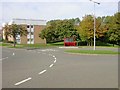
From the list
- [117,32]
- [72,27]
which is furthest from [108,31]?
[72,27]

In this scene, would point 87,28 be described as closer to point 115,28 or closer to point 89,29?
point 89,29

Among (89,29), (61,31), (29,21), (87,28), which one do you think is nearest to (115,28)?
(89,29)

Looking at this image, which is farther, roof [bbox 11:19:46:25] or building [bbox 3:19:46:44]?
roof [bbox 11:19:46:25]

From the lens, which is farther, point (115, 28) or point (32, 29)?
point (32, 29)

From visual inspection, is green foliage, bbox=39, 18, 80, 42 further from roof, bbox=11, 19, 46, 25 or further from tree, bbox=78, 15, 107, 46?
roof, bbox=11, 19, 46, 25

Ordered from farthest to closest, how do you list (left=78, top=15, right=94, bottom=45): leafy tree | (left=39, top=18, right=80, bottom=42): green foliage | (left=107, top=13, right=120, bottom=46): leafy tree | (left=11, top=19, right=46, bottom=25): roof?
(left=11, top=19, right=46, bottom=25): roof
(left=39, top=18, right=80, bottom=42): green foliage
(left=78, top=15, right=94, bottom=45): leafy tree
(left=107, top=13, right=120, bottom=46): leafy tree

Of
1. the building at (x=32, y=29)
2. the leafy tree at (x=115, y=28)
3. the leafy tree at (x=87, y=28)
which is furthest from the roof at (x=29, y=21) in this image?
the leafy tree at (x=115, y=28)

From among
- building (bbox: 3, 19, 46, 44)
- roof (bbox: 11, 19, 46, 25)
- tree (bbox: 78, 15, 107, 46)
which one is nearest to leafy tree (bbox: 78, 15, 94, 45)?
tree (bbox: 78, 15, 107, 46)

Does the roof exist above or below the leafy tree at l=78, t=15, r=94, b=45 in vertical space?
above

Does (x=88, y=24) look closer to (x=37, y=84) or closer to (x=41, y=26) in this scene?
(x=41, y=26)

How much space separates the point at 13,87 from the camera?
8.70 metres

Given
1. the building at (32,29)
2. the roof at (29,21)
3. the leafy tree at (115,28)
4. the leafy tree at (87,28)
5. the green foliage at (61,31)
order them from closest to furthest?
the leafy tree at (115,28), the leafy tree at (87,28), the green foliage at (61,31), the building at (32,29), the roof at (29,21)

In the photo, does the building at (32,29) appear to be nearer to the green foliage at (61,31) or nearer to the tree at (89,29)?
the green foliage at (61,31)

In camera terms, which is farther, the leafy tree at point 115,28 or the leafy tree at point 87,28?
the leafy tree at point 87,28
